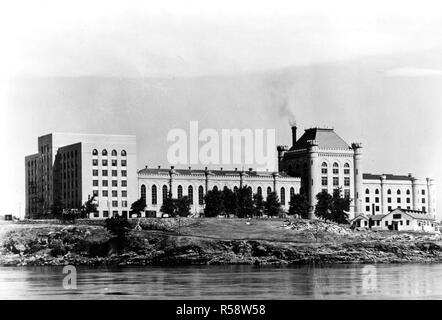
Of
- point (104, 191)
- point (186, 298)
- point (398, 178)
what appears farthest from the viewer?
point (398, 178)

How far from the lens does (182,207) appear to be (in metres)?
143

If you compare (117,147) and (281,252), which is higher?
(117,147)

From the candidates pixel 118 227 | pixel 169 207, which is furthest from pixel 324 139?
pixel 118 227

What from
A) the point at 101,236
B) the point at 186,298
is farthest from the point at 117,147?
the point at 186,298

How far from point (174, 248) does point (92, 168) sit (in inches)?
1085

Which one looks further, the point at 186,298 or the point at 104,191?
A: the point at 104,191

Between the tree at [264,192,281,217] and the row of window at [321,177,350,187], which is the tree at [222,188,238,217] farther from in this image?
the row of window at [321,177,350,187]

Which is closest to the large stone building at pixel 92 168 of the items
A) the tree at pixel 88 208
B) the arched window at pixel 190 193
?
the tree at pixel 88 208

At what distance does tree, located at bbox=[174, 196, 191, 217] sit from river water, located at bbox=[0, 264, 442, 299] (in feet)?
141

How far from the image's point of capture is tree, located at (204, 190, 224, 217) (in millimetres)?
142625
